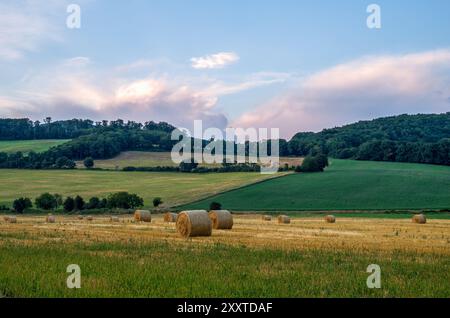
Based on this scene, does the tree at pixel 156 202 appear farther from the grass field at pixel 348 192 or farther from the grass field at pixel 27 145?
the grass field at pixel 27 145

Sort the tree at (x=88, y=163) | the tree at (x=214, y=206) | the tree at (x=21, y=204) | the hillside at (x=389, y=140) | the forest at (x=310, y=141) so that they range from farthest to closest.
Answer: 1. the tree at (x=88, y=163)
2. the forest at (x=310, y=141)
3. the hillside at (x=389, y=140)
4. the tree at (x=21, y=204)
5. the tree at (x=214, y=206)

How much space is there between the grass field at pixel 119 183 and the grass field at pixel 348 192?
4.68 meters

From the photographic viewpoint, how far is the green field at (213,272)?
1121cm

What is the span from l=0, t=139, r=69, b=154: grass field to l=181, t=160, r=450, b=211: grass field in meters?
65.3

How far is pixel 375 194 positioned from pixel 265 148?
43.6 metres

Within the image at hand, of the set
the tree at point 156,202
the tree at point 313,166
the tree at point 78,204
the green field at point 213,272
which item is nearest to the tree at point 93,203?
the tree at point 78,204

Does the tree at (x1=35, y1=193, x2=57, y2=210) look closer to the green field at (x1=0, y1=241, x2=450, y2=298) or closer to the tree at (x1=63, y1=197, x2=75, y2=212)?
the tree at (x1=63, y1=197, x2=75, y2=212)

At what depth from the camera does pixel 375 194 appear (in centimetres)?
7125

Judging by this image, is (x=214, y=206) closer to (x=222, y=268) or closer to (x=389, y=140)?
(x=222, y=268)

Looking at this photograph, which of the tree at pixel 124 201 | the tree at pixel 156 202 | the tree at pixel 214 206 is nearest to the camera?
the tree at pixel 214 206

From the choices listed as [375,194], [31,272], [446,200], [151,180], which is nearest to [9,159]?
[151,180]

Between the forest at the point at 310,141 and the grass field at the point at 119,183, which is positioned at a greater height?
the forest at the point at 310,141

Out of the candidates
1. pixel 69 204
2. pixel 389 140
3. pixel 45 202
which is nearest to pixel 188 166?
pixel 45 202

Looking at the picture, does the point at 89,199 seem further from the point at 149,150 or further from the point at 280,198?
the point at 149,150
